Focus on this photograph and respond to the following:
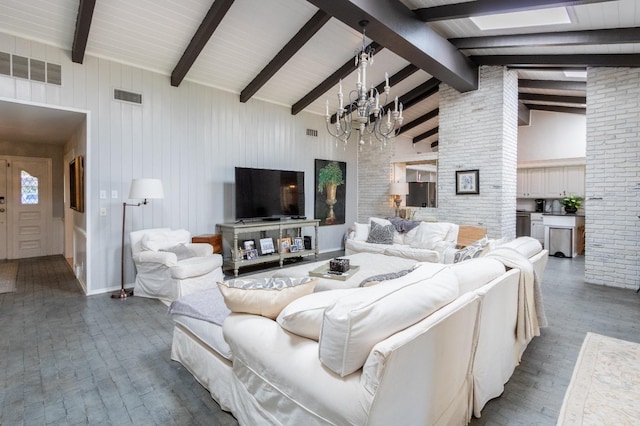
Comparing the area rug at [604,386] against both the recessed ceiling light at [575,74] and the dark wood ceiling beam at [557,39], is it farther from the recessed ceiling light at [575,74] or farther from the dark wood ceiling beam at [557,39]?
the recessed ceiling light at [575,74]

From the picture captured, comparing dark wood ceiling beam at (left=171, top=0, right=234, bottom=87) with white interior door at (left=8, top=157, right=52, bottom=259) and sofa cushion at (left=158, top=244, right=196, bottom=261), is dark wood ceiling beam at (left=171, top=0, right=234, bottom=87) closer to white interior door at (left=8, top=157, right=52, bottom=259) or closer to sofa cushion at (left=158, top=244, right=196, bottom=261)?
sofa cushion at (left=158, top=244, right=196, bottom=261)

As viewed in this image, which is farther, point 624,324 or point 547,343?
point 624,324

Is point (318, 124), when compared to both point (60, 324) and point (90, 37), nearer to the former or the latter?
point (90, 37)

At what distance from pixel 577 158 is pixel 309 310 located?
8.50 meters

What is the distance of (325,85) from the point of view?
5.95 m

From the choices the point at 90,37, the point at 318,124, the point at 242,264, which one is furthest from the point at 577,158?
the point at 90,37

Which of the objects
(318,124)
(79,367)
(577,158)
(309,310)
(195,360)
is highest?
(318,124)

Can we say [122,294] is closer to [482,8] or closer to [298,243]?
[298,243]

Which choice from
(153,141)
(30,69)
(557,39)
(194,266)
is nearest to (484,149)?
(557,39)

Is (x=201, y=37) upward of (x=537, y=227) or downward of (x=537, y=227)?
upward

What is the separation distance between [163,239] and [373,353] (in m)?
4.00

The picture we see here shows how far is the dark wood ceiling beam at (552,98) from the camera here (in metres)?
6.44

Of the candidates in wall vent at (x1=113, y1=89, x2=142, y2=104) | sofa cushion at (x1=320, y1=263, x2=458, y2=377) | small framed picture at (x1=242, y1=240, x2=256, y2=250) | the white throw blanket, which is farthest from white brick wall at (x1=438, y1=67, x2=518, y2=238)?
wall vent at (x1=113, y1=89, x2=142, y2=104)

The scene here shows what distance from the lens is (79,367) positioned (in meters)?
2.43
